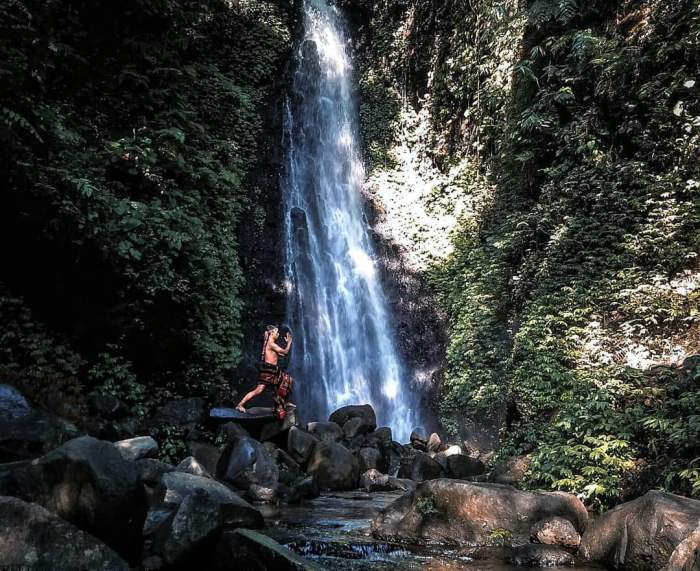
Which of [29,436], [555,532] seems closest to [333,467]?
[555,532]

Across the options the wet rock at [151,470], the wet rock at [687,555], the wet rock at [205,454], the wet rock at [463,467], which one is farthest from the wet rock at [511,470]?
the wet rock at [151,470]

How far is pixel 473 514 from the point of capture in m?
6.16

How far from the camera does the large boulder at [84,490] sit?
4.36 m

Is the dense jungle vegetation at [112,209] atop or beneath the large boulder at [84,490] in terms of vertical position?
atop

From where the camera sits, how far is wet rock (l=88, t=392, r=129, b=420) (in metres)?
8.98

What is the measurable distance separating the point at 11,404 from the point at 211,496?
3083 mm

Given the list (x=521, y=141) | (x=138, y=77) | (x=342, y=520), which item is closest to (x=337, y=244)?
Answer: (x=521, y=141)

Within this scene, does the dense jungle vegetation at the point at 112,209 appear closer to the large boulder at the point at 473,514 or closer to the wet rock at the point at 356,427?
the wet rock at the point at 356,427

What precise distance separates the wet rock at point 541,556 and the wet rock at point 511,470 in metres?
3.16

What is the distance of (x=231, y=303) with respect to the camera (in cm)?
1319

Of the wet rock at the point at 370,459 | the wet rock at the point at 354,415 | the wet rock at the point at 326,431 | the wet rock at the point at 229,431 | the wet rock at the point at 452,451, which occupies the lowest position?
the wet rock at the point at 370,459

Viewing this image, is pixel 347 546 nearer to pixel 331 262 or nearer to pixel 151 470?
pixel 151 470

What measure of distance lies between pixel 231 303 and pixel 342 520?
7427 mm

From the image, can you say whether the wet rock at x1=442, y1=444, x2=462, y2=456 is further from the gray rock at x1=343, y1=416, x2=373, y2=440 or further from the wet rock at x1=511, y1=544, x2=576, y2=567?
the wet rock at x1=511, y1=544, x2=576, y2=567
